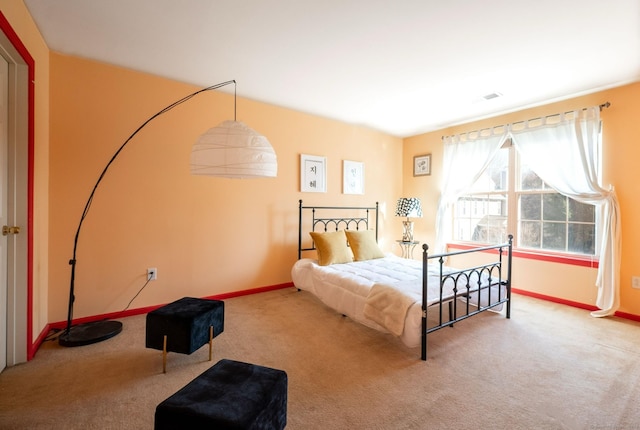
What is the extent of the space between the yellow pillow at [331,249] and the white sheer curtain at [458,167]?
5.98 feet

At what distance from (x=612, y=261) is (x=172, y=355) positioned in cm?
432

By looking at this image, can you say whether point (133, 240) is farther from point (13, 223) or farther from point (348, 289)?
point (348, 289)

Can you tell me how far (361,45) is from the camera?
96.4 inches

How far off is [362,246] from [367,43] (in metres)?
2.34

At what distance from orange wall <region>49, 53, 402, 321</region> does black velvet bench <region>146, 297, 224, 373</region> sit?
117cm

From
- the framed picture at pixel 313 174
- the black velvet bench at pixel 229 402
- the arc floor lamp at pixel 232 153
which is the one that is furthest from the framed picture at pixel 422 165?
A: the black velvet bench at pixel 229 402

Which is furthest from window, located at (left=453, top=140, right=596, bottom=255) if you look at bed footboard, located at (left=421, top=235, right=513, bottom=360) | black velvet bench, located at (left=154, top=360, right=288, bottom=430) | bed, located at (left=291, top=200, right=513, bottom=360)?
black velvet bench, located at (left=154, top=360, right=288, bottom=430)

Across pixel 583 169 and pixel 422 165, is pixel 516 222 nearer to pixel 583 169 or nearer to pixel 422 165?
pixel 583 169

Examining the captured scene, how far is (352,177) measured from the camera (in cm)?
473

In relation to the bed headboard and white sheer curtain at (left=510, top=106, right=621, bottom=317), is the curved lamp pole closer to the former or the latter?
the bed headboard

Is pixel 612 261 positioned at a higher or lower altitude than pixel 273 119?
lower

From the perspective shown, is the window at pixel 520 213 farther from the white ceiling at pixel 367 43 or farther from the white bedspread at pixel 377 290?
the white bedspread at pixel 377 290

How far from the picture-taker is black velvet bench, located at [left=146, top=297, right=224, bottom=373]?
6.67ft

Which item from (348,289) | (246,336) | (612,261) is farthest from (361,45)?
(612,261)
